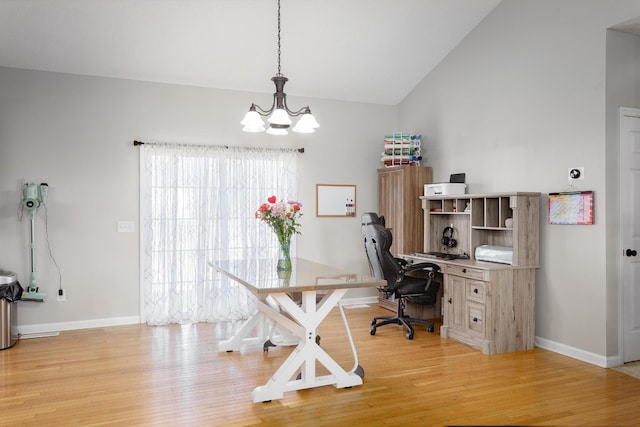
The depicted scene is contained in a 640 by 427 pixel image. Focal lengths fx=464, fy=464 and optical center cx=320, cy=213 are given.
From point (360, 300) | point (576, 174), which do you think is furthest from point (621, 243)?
point (360, 300)

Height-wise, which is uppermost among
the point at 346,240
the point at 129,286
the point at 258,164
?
the point at 258,164

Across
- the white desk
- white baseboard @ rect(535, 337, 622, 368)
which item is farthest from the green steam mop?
white baseboard @ rect(535, 337, 622, 368)

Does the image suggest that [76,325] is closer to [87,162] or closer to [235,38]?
[87,162]

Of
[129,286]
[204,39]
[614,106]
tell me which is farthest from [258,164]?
[614,106]

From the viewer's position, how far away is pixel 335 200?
245 inches

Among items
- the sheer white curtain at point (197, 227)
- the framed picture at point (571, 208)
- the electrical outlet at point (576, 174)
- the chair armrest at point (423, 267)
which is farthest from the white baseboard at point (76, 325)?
the electrical outlet at point (576, 174)

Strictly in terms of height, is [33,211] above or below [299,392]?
above

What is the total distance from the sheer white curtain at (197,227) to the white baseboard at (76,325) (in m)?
0.21

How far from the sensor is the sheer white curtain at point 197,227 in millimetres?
5289

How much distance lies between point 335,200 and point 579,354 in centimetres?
331

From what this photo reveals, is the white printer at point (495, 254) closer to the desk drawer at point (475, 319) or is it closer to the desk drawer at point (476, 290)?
the desk drawer at point (476, 290)

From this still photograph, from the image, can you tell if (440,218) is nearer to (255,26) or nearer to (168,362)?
(255,26)

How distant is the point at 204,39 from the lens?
4805 millimetres

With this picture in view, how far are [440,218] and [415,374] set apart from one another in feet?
8.07
